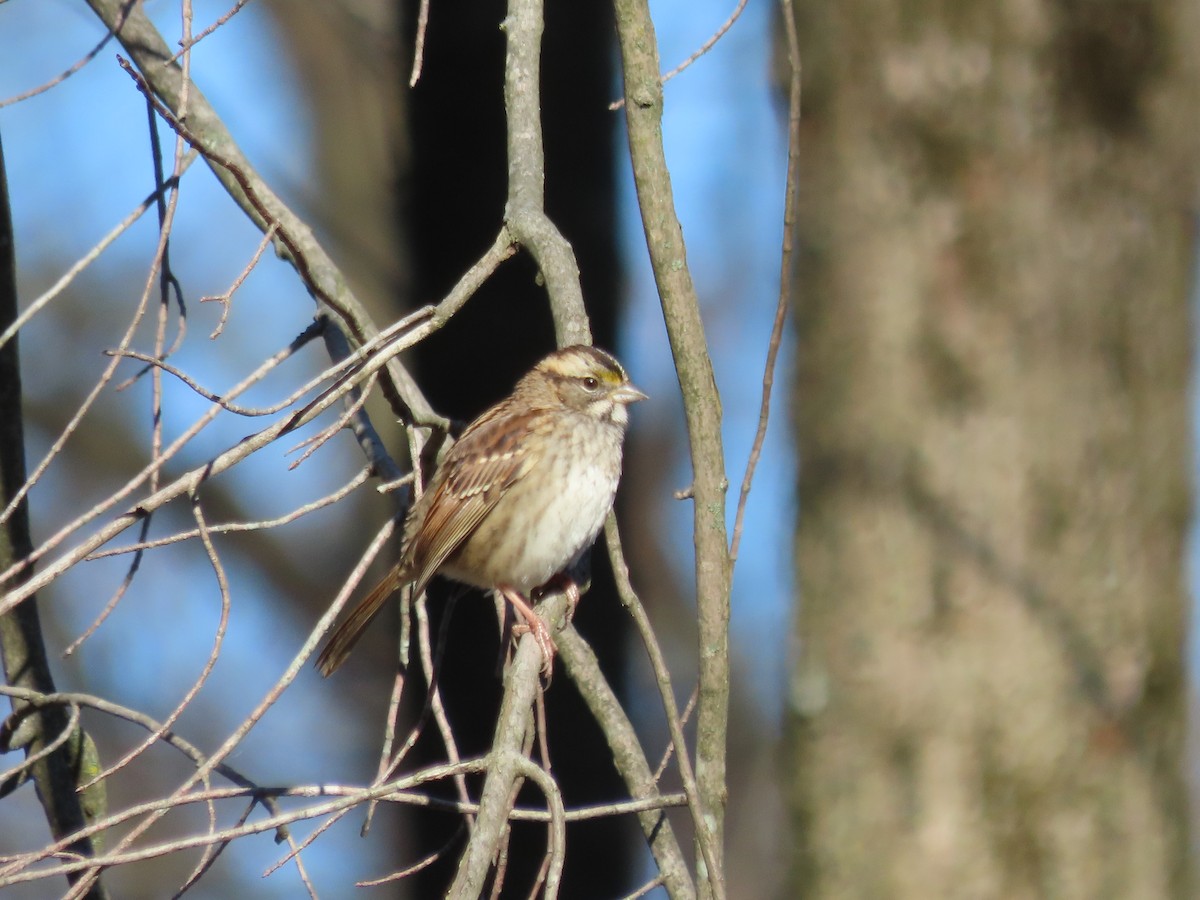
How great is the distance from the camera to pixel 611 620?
5.46 metres

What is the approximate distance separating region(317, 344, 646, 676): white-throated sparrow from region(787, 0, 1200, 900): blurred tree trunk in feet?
4.08

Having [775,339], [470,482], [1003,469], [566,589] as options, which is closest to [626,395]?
[470,482]

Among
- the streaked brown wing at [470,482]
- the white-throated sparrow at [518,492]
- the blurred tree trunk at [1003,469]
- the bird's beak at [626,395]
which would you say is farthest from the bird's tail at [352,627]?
the blurred tree trunk at [1003,469]

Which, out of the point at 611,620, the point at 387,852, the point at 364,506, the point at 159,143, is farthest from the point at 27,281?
the point at 159,143

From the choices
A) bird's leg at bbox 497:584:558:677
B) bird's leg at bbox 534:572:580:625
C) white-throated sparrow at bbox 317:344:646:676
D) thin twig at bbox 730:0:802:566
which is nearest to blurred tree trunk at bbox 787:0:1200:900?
white-throated sparrow at bbox 317:344:646:676

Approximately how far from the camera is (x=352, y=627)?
4.23 metres

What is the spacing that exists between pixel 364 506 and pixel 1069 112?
212 inches

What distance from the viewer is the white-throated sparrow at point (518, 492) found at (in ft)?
13.4

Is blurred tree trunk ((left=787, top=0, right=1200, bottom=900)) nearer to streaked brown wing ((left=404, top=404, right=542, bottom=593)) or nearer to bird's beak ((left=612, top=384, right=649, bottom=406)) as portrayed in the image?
bird's beak ((left=612, top=384, right=649, bottom=406))

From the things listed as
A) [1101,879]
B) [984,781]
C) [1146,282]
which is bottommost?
[1101,879]

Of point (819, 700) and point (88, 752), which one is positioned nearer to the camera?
point (88, 752)

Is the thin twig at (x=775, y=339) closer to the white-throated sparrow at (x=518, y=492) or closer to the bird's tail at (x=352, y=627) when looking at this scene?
the white-throated sparrow at (x=518, y=492)

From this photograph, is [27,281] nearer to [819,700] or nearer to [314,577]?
[314,577]

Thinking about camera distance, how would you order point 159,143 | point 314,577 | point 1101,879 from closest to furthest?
point 159,143
point 1101,879
point 314,577
